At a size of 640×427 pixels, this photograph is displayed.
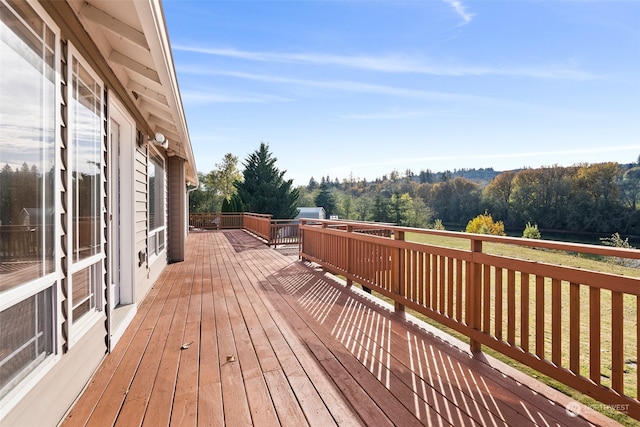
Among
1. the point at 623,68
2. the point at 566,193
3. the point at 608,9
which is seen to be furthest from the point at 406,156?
the point at 608,9

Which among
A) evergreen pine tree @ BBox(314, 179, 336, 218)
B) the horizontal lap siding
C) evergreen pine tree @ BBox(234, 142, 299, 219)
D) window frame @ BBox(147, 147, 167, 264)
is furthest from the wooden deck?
evergreen pine tree @ BBox(314, 179, 336, 218)

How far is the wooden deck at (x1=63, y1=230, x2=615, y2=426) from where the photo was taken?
5.60 feet

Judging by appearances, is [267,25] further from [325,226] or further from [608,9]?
[608,9]

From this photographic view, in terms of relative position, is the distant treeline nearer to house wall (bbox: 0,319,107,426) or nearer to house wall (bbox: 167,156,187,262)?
house wall (bbox: 167,156,187,262)

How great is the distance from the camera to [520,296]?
229cm

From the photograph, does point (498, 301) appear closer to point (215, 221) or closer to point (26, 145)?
point (26, 145)

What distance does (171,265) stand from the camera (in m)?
6.18

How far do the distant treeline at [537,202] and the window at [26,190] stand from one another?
4603 cm

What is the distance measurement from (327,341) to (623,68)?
109 ft

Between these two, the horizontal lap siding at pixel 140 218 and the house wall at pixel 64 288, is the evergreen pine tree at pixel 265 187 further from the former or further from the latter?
the house wall at pixel 64 288

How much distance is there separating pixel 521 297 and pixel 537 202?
48.3 metres

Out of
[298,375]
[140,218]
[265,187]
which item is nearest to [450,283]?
[298,375]

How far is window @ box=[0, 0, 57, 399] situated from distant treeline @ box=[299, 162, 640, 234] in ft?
151

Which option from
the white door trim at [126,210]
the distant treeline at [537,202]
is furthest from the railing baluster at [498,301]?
the distant treeline at [537,202]
